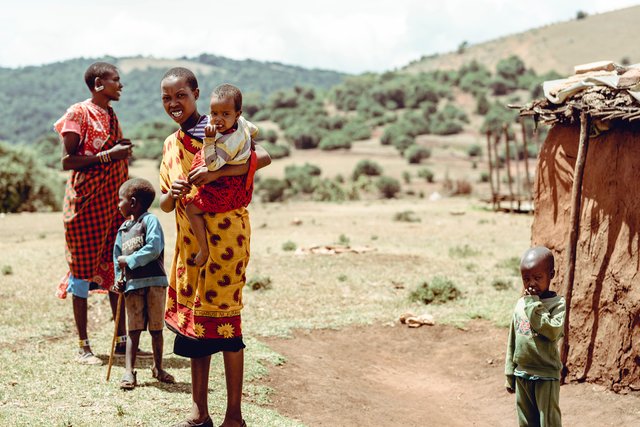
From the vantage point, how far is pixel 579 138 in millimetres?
5680

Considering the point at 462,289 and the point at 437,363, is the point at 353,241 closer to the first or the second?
the point at 462,289

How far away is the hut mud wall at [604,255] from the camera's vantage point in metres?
5.35

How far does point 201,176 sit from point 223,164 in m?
0.13

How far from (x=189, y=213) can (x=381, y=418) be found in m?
2.29

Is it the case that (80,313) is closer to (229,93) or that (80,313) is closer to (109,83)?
(109,83)

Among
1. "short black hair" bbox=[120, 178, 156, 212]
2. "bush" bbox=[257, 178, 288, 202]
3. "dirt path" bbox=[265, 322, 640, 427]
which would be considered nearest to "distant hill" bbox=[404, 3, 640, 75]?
"bush" bbox=[257, 178, 288, 202]

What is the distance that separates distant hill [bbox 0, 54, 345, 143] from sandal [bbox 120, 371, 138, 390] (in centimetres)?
11165

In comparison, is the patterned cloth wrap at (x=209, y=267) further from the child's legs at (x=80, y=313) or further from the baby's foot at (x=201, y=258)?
the child's legs at (x=80, y=313)

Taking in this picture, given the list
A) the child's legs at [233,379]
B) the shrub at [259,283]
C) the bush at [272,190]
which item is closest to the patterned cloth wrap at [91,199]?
the child's legs at [233,379]

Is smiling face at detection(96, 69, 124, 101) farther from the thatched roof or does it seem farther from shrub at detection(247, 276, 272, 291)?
shrub at detection(247, 276, 272, 291)

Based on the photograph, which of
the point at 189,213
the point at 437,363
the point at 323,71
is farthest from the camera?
the point at 323,71

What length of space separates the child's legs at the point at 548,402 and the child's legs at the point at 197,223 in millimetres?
1964

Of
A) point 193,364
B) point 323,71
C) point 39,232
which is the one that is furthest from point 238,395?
point 323,71

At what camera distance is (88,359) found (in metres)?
5.80
